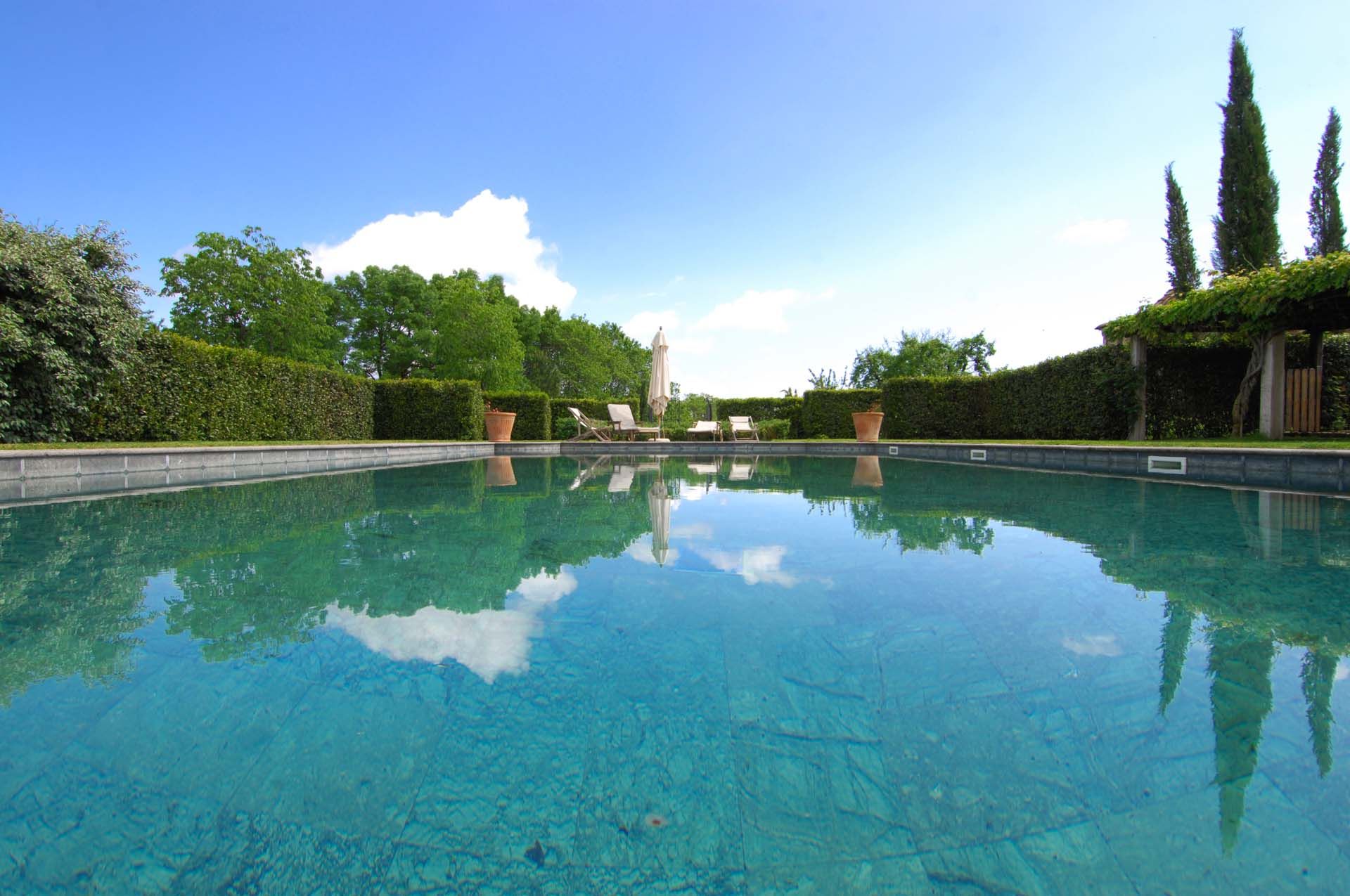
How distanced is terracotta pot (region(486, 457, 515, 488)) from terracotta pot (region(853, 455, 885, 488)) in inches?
170

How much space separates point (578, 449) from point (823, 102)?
31.0 ft

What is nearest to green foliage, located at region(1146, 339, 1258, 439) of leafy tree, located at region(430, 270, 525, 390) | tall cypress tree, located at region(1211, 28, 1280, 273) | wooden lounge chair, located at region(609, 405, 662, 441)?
tall cypress tree, located at region(1211, 28, 1280, 273)

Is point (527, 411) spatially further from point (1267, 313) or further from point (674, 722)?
point (674, 722)

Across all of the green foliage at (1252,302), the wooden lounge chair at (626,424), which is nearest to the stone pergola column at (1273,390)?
the green foliage at (1252,302)

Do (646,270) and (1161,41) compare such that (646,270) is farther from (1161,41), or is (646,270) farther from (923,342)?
(1161,41)

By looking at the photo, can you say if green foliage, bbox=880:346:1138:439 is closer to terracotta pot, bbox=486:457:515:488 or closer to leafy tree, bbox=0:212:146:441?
terracotta pot, bbox=486:457:515:488

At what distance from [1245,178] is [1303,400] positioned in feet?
40.2

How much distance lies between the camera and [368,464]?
1000 centimetres

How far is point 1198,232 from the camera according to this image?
1975cm

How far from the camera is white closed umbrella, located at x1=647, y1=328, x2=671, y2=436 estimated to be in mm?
15398

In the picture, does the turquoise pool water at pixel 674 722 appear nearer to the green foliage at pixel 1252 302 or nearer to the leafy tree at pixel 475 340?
the green foliage at pixel 1252 302

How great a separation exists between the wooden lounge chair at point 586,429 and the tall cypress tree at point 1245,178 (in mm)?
19487

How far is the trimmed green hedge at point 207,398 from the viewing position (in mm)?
8156

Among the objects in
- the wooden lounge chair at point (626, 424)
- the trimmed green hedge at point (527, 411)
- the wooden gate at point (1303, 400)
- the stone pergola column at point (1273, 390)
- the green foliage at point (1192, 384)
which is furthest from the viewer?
the trimmed green hedge at point (527, 411)
